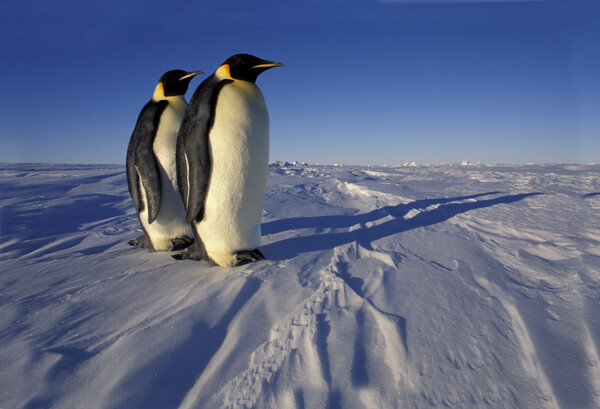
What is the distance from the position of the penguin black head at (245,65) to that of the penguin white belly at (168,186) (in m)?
0.69

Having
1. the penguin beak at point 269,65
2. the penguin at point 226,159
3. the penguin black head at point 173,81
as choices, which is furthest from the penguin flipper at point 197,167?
the penguin black head at point 173,81

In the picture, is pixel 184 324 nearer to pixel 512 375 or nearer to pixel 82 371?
pixel 82 371

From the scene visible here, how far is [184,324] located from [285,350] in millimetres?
504

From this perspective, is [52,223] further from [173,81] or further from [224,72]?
[224,72]

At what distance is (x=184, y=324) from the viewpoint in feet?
4.65

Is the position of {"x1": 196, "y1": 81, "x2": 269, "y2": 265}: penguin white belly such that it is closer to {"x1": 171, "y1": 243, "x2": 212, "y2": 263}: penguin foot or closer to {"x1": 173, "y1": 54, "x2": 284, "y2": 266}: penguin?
{"x1": 173, "y1": 54, "x2": 284, "y2": 266}: penguin

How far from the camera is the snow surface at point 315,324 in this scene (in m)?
1.05

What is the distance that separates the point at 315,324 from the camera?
4.62ft

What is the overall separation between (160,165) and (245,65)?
1.06 m

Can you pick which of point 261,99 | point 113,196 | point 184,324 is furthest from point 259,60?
point 113,196

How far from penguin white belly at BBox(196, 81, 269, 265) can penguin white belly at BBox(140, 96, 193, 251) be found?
1.81 feet

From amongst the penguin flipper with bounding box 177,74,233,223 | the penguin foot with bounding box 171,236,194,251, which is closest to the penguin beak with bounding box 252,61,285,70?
the penguin flipper with bounding box 177,74,233,223

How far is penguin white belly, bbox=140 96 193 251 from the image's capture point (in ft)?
8.25

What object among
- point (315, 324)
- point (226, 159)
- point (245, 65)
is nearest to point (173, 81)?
point (245, 65)
